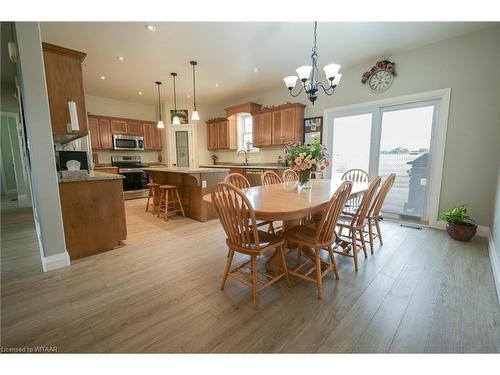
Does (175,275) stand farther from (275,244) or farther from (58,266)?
(58,266)

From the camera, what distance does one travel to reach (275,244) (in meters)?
1.75

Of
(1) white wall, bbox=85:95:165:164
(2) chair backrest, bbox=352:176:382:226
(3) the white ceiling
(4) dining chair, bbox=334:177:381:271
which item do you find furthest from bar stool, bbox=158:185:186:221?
(1) white wall, bbox=85:95:165:164

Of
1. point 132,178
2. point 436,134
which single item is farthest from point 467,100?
point 132,178

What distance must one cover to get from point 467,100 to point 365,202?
2455mm

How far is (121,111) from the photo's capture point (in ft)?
20.9

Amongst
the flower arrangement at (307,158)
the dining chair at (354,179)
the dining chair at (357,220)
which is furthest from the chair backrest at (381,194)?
the flower arrangement at (307,158)

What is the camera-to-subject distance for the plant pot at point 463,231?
2.73 metres

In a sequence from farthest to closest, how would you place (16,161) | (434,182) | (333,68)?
(16,161) → (434,182) → (333,68)

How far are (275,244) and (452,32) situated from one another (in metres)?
3.78

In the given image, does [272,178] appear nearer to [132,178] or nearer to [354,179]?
[354,179]

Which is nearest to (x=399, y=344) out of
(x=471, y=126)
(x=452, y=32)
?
(x=471, y=126)

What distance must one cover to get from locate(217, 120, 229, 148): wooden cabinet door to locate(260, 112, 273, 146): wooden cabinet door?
1.34m

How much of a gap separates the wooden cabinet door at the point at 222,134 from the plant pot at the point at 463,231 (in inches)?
203

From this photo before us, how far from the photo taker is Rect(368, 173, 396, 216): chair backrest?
91.5 inches
